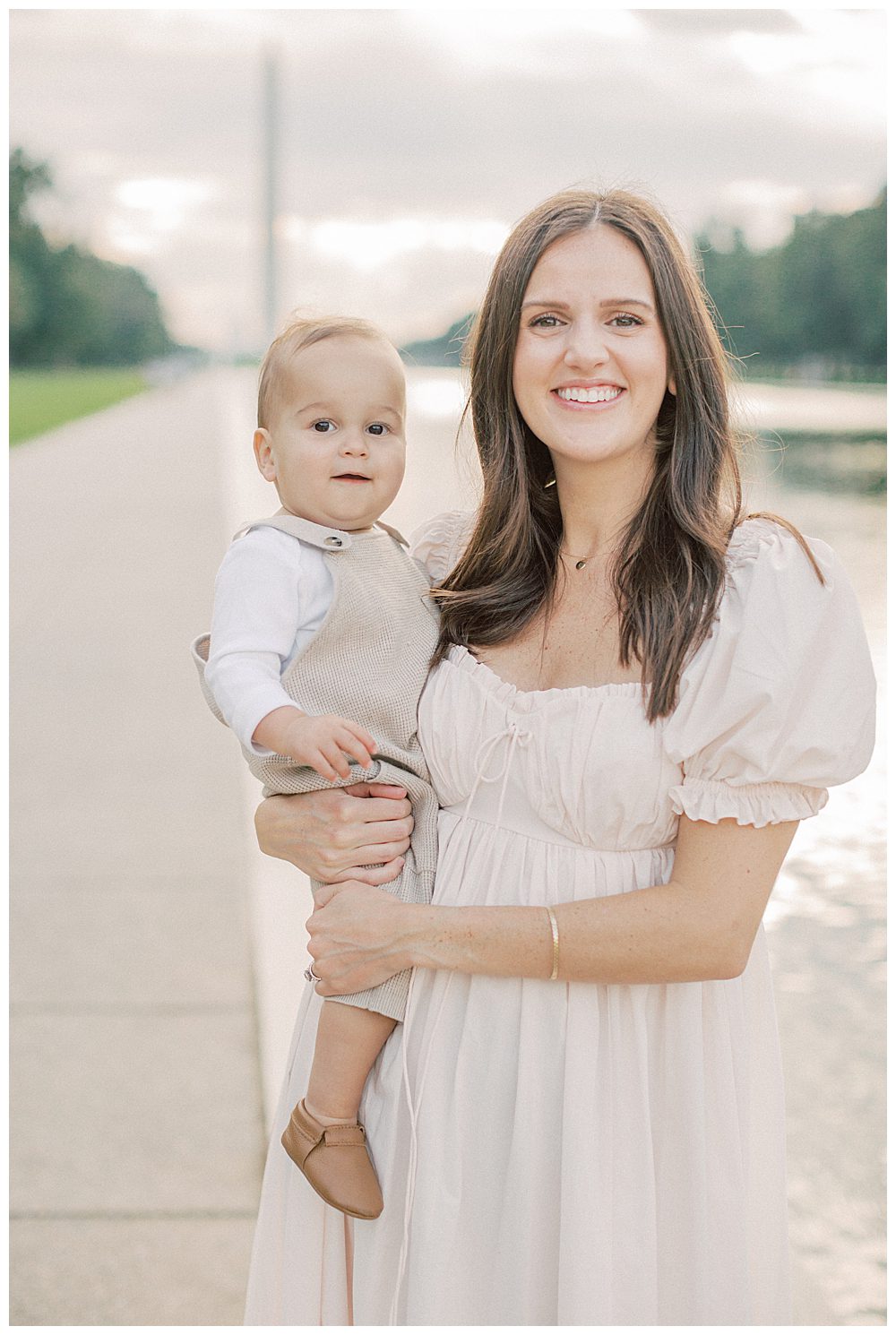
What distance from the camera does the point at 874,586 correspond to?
10.1 m

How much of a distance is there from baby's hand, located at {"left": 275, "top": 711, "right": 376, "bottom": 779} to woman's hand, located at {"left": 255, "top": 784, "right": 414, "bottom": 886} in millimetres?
116

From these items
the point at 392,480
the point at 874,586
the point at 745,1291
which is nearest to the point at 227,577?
the point at 392,480

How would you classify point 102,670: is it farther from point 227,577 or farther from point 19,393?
point 19,393

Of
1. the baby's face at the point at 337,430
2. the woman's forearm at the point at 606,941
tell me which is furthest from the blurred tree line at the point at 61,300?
the woman's forearm at the point at 606,941

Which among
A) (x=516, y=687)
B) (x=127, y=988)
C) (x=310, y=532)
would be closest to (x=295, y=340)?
(x=310, y=532)

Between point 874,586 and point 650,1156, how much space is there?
8.60 metres

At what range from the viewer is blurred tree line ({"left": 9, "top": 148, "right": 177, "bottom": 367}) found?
77.8 metres

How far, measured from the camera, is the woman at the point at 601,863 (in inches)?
75.9

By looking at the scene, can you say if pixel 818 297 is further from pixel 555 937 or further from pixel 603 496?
pixel 555 937

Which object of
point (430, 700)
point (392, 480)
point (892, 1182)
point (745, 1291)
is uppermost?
point (392, 480)

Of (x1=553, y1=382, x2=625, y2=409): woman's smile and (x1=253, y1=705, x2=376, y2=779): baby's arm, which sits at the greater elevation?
(x1=553, y1=382, x2=625, y2=409): woman's smile

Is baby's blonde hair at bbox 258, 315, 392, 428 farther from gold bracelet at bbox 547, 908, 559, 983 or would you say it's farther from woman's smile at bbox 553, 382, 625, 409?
gold bracelet at bbox 547, 908, 559, 983

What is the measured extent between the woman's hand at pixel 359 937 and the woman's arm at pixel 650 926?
0.03 metres

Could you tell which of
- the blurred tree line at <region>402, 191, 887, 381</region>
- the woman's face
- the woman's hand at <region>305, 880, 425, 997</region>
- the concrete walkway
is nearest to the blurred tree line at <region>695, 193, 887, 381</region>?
the blurred tree line at <region>402, 191, 887, 381</region>
